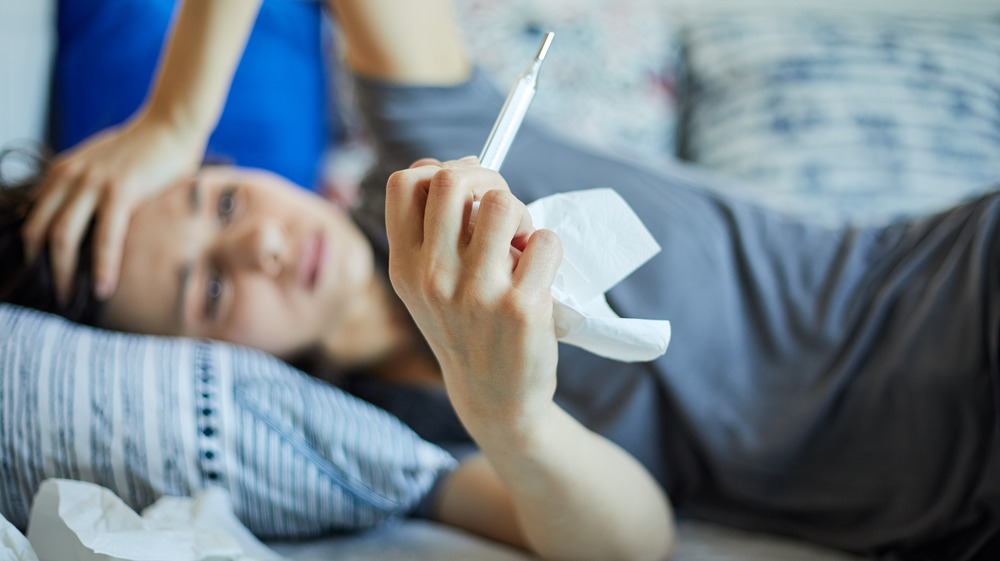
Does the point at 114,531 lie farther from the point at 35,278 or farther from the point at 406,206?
the point at 35,278

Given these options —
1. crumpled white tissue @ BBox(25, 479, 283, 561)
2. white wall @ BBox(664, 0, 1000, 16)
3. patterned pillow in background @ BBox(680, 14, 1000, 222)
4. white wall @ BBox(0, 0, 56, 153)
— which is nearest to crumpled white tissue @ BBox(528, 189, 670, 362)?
crumpled white tissue @ BBox(25, 479, 283, 561)

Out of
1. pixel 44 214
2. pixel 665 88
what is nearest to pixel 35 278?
pixel 44 214

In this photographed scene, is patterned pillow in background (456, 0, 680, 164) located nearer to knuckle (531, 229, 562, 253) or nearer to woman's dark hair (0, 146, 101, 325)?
woman's dark hair (0, 146, 101, 325)

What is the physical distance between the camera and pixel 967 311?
1.93 ft

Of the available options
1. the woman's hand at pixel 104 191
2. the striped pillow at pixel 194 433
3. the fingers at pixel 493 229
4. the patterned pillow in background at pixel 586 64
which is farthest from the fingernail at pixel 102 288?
the patterned pillow in background at pixel 586 64

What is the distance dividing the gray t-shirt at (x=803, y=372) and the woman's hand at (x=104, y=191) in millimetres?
280

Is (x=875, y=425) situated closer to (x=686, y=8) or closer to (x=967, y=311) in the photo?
(x=967, y=311)

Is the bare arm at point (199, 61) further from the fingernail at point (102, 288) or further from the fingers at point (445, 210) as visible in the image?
the fingers at point (445, 210)

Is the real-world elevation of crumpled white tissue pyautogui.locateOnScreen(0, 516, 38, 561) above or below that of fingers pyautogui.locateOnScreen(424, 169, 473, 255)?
below

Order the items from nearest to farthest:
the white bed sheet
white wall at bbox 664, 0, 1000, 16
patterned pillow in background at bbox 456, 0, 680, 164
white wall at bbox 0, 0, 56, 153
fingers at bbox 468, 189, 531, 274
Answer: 1. fingers at bbox 468, 189, 531, 274
2. the white bed sheet
3. white wall at bbox 0, 0, 56, 153
4. patterned pillow in background at bbox 456, 0, 680, 164
5. white wall at bbox 664, 0, 1000, 16

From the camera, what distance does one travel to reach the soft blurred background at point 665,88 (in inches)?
40.1

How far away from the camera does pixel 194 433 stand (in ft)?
1.72

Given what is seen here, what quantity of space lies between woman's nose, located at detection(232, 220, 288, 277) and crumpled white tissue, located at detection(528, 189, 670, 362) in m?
0.41

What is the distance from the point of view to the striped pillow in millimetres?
501
